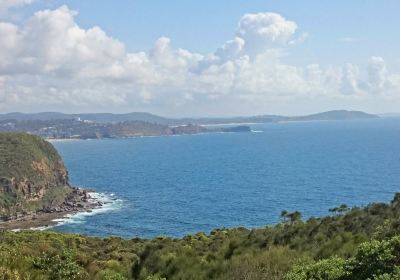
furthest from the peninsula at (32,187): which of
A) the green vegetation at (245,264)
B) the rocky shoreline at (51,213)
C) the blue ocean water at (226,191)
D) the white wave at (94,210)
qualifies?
the green vegetation at (245,264)

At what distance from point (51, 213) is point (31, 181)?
2068 cm

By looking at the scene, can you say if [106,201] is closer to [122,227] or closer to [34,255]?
[122,227]

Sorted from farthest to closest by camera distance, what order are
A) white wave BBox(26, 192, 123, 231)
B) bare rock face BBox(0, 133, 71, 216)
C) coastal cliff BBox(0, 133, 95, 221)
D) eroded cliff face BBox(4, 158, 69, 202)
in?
eroded cliff face BBox(4, 158, 69, 202) → bare rock face BBox(0, 133, 71, 216) → coastal cliff BBox(0, 133, 95, 221) → white wave BBox(26, 192, 123, 231)

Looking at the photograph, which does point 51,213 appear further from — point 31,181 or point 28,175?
point 28,175

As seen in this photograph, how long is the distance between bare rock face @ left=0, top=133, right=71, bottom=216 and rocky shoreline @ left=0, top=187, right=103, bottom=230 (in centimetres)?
402

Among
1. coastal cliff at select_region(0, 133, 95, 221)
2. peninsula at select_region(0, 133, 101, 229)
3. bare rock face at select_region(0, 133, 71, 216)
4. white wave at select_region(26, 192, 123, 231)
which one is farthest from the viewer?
bare rock face at select_region(0, 133, 71, 216)

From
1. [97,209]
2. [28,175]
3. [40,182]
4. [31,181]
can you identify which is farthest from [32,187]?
[97,209]

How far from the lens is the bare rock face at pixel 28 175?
428ft

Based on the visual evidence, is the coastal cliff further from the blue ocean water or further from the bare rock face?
the blue ocean water

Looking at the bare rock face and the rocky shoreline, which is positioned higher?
the bare rock face

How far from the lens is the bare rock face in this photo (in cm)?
13050

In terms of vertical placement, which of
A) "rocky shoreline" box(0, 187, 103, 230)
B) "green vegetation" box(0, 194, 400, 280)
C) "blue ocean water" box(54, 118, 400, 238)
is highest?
"green vegetation" box(0, 194, 400, 280)

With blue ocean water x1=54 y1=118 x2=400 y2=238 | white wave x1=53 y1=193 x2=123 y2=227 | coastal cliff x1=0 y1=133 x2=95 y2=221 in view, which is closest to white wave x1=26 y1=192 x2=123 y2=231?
white wave x1=53 y1=193 x2=123 y2=227

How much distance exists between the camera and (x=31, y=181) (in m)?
141
